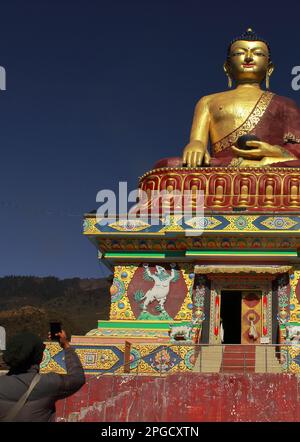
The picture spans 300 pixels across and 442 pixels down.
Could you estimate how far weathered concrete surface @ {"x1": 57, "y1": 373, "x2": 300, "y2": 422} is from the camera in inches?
317

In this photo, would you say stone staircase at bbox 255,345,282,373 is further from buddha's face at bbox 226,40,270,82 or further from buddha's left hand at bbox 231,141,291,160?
buddha's face at bbox 226,40,270,82

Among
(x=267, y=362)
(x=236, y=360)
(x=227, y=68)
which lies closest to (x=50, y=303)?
(x=227, y=68)

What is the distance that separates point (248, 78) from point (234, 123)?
183cm

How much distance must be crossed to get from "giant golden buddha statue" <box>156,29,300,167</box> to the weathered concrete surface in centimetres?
727

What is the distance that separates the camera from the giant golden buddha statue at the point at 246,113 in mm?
15680

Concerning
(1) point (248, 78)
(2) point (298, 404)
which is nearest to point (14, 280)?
(1) point (248, 78)

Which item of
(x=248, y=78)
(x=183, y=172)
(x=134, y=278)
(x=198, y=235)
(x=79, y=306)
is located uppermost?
(x=248, y=78)

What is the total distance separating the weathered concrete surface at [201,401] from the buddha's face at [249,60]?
10.6 m

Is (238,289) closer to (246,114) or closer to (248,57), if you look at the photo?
(246,114)

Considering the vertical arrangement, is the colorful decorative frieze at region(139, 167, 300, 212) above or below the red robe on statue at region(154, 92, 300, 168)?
below

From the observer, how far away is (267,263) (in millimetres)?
11961

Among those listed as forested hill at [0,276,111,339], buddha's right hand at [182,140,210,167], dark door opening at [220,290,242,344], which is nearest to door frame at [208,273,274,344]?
dark door opening at [220,290,242,344]
